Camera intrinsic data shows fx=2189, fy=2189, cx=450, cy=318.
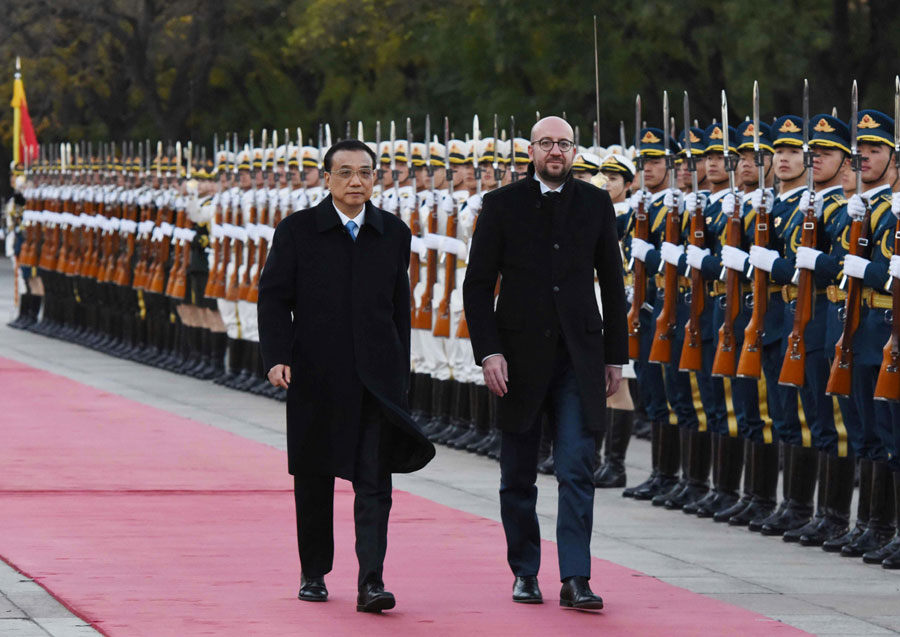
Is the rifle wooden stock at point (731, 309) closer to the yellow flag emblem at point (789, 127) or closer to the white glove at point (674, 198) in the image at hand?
the yellow flag emblem at point (789, 127)

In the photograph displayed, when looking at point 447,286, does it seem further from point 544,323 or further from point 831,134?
point 544,323

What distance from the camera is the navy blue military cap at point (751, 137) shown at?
34.6 feet

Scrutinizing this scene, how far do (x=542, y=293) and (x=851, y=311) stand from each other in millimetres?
1924

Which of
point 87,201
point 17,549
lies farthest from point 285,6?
point 17,549

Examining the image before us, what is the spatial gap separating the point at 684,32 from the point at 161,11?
63.9 feet

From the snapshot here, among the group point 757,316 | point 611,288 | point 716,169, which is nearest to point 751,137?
point 716,169

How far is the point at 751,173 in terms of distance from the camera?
10.5m

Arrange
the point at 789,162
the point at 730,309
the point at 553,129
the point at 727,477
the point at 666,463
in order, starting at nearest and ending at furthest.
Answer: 1. the point at 553,129
2. the point at 789,162
3. the point at 730,309
4. the point at 727,477
5. the point at 666,463

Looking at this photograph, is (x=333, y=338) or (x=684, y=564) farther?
(x=684, y=564)

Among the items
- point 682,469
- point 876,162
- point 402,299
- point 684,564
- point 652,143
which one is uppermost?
point 652,143

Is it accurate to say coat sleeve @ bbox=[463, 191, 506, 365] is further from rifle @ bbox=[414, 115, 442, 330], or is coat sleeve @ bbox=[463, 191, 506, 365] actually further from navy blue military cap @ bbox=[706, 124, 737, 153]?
rifle @ bbox=[414, 115, 442, 330]

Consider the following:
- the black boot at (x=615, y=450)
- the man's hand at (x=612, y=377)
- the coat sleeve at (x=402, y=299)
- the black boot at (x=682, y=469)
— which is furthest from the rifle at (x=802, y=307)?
the coat sleeve at (x=402, y=299)

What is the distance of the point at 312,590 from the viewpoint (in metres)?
7.79

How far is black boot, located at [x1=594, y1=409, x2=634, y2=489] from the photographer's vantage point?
39.0 feet
